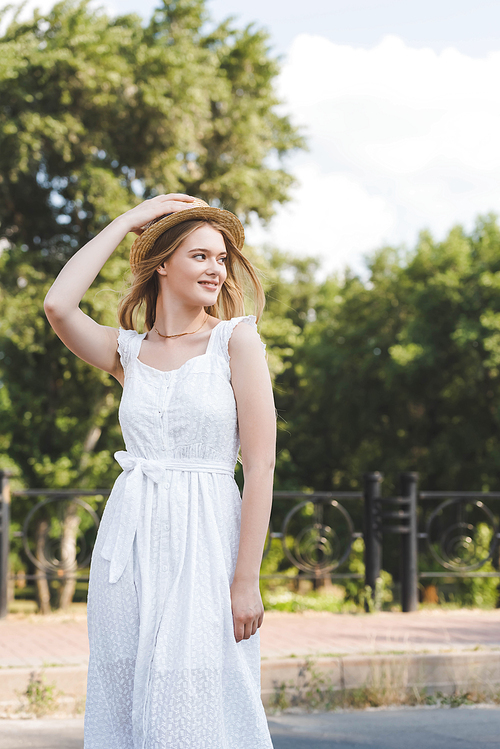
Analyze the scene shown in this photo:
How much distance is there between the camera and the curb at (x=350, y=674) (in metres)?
4.57

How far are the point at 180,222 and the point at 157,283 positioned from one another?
0.27m

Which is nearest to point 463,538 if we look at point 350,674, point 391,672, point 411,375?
point 391,672

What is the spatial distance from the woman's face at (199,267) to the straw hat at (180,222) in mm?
43

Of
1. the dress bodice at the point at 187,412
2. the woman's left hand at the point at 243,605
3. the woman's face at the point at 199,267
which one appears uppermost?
the woman's face at the point at 199,267

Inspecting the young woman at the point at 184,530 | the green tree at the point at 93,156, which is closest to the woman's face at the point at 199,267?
the young woman at the point at 184,530

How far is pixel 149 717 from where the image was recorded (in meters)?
2.06

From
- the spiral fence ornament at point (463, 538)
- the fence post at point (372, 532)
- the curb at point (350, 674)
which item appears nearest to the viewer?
the curb at point (350, 674)

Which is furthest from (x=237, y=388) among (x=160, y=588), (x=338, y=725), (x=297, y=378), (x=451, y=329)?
(x=297, y=378)

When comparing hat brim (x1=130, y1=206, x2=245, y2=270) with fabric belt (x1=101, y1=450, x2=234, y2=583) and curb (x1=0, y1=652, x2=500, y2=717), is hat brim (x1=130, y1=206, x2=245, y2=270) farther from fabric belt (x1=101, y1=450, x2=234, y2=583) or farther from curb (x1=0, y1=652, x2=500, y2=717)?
curb (x1=0, y1=652, x2=500, y2=717)

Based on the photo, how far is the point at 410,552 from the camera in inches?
294

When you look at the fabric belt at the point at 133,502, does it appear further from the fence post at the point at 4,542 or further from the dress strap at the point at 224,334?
the fence post at the point at 4,542

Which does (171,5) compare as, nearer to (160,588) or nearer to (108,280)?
(108,280)

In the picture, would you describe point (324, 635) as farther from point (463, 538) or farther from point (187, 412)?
point (187, 412)

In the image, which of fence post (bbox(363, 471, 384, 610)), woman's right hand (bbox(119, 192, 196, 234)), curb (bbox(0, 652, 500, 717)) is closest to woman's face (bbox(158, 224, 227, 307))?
woman's right hand (bbox(119, 192, 196, 234))
